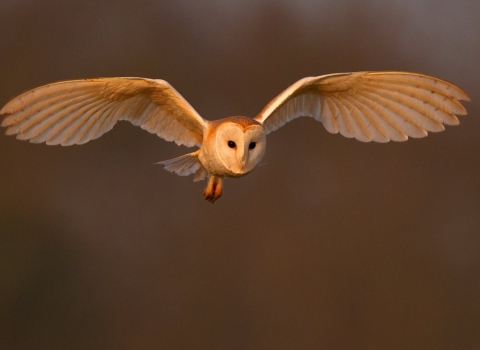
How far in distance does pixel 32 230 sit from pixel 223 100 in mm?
3910

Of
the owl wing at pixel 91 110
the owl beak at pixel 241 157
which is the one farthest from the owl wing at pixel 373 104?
the owl wing at pixel 91 110

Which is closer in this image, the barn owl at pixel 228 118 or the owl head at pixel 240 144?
the owl head at pixel 240 144

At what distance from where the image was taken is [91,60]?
1773cm

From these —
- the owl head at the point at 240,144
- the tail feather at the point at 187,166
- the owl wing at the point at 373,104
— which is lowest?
the tail feather at the point at 187,166

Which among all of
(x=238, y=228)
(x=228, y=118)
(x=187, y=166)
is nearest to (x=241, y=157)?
(x=228, y=118)

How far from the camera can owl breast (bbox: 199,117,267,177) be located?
5.68m

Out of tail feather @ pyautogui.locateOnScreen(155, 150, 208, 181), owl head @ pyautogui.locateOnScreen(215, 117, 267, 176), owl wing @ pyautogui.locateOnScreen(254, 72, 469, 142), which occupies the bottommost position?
tail feather @ pyautogui.locateOnScreen(155, 150, 208, 181)

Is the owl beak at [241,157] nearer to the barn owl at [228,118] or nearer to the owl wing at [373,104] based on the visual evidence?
the barn owl at [228,118]

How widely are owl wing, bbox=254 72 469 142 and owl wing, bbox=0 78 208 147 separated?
1.93 feet

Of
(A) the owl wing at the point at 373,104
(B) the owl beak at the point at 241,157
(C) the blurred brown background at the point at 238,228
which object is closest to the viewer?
(B) the owl beak at the point at 241,157

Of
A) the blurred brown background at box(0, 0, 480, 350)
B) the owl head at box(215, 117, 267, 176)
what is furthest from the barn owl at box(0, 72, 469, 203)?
the blurred brown background at box(0, 0, 480, 350)

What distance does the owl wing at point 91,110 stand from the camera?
582 centimetres

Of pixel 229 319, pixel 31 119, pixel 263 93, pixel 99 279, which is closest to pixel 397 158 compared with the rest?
pixel 263 93

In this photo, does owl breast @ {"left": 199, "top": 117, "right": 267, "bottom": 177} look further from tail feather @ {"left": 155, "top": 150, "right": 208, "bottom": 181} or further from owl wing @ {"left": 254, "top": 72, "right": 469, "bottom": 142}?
tail feather @ {"left": 155, "top": 150, "right": 208, "bottom": 181}
